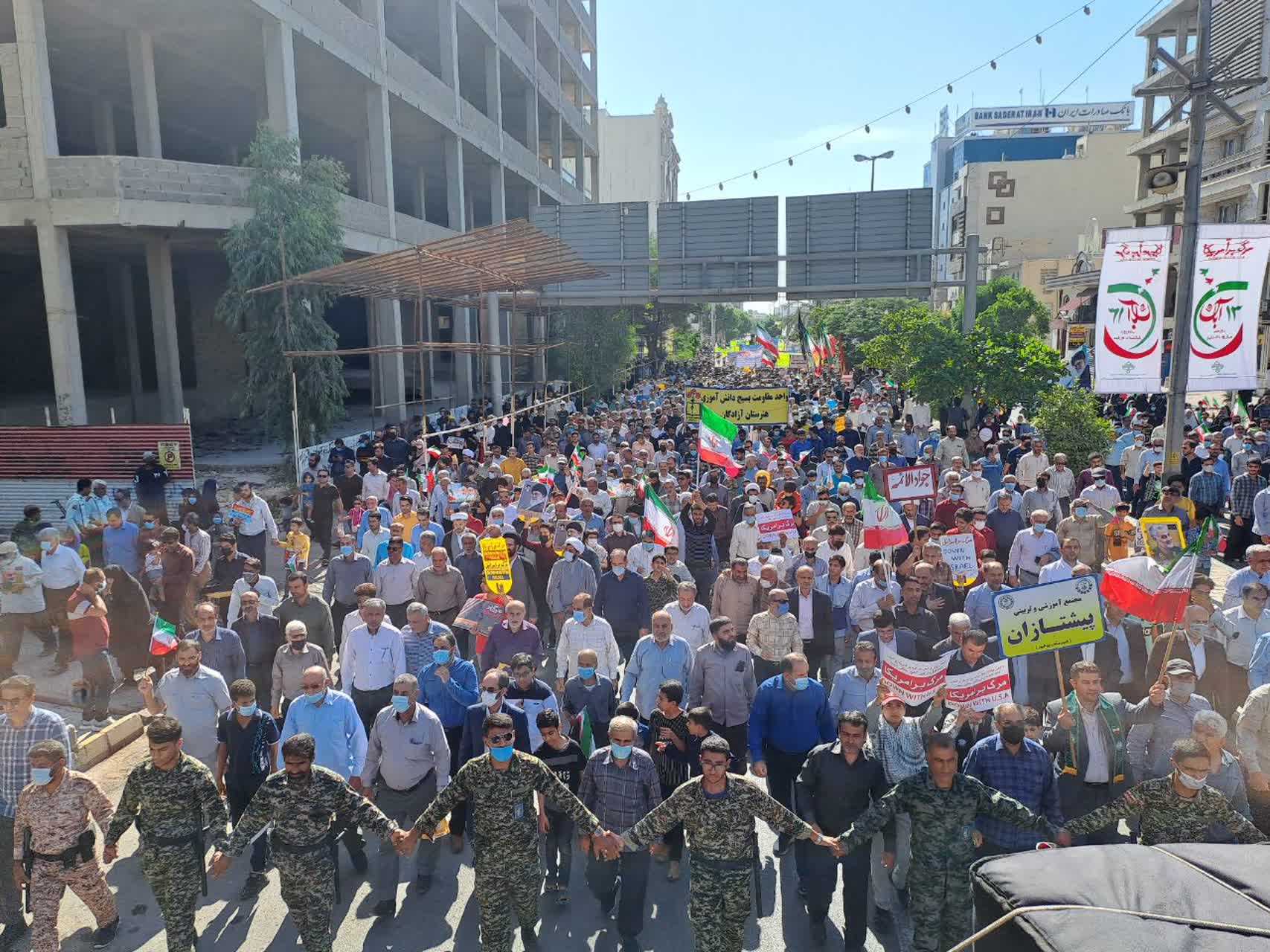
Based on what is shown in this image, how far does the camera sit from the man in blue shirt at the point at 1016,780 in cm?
532

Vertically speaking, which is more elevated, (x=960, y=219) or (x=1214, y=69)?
(x=960, y=219)

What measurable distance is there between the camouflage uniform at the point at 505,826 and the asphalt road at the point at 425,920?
0.52m

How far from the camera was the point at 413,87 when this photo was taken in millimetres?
29500

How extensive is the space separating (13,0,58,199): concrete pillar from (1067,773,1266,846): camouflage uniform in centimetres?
1945

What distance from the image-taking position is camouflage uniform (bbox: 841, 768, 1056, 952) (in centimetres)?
500

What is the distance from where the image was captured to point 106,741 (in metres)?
7.99

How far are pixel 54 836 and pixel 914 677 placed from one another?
521 centimetres

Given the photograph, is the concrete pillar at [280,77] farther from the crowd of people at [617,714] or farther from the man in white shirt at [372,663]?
the man in white shirt at [372,663]

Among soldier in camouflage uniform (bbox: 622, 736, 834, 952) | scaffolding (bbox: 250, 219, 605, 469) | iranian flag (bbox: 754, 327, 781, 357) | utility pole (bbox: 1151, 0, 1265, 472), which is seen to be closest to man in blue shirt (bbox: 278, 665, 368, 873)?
soldier in camouflage uniform (bbox: 622, 736, 834, 952)

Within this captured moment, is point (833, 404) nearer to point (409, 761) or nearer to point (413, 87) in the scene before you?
point (413, 87)

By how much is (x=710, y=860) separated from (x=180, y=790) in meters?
2.94

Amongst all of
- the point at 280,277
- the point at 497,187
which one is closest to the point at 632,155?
the point at 497,187

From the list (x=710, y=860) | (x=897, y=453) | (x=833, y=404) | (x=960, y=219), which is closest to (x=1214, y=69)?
(x=897, y=453)

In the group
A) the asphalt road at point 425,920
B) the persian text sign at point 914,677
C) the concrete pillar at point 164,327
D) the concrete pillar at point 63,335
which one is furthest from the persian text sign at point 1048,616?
the concrete pillar at point 164,327
